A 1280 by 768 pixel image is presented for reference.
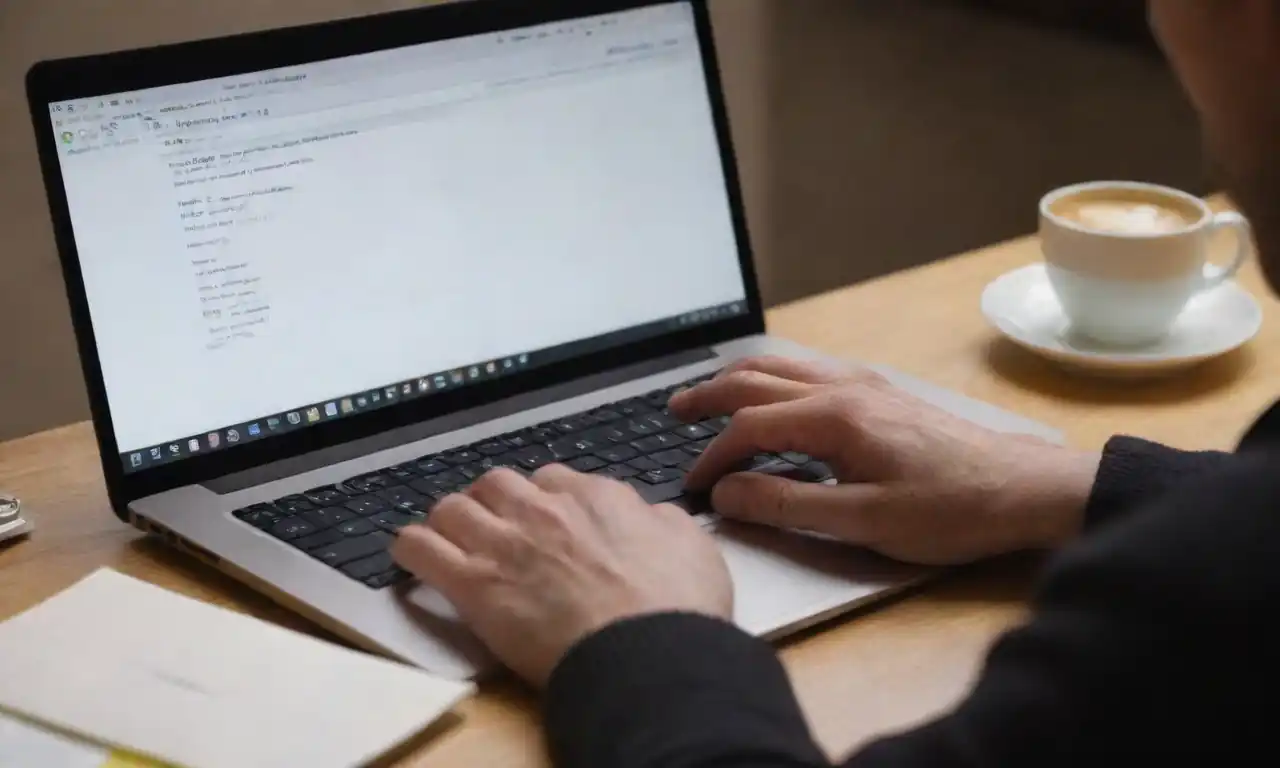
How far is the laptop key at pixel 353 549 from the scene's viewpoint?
0.77m

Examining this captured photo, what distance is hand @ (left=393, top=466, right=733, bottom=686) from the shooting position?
0.67m

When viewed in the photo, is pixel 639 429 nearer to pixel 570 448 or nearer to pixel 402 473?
pixel 570 448

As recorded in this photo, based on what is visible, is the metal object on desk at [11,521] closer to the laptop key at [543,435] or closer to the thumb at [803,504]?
the laptop key at [543,435]

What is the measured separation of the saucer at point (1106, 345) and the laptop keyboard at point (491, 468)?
0.99 ft

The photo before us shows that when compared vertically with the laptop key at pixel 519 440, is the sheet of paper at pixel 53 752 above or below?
below

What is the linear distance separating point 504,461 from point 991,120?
1.35 metres

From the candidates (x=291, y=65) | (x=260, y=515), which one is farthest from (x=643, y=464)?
(x=291, y=65)

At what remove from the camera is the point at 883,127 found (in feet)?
7.06

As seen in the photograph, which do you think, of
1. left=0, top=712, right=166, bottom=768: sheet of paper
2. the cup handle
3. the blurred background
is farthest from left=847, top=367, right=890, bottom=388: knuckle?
the blurred background

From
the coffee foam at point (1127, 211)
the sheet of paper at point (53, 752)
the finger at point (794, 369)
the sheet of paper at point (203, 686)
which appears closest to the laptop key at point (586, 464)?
the finger at point (794, 369)

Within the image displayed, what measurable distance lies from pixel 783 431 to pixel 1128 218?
16.9 inches

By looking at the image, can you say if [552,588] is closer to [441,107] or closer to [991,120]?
[441,107]

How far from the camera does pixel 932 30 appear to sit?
2033 mm

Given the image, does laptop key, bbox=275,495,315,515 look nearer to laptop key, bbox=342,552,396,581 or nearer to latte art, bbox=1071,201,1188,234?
laptop key, bbox=342,552,396,581
